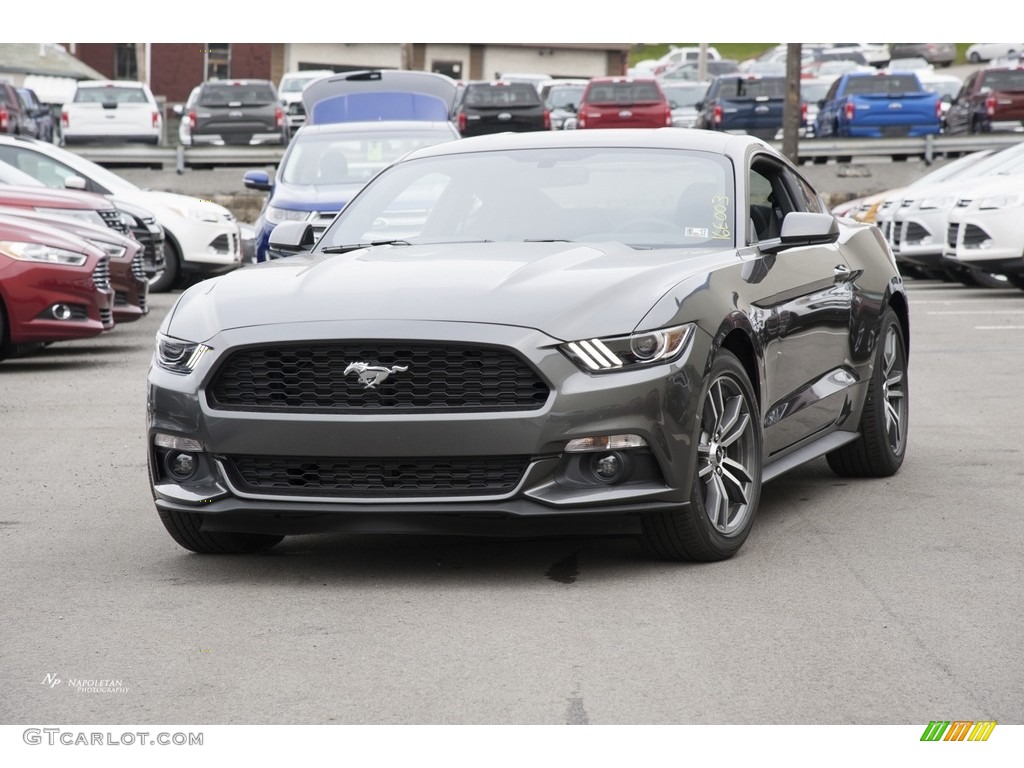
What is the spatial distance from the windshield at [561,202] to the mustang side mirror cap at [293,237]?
12 cm

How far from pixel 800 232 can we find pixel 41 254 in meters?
7.34

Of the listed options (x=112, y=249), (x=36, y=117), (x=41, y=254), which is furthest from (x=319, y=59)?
(x=41, y=254)

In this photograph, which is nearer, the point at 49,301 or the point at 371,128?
the point at 49,301

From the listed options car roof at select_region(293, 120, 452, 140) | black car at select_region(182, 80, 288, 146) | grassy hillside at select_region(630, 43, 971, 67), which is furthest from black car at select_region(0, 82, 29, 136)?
grassy hillside at select_region(630, 43, 971, 67)

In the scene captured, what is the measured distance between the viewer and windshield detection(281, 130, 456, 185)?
17.0 meters

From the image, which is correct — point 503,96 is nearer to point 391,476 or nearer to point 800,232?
point 800,232

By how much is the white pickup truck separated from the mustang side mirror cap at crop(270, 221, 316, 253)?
28.6 m

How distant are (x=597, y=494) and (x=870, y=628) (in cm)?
97

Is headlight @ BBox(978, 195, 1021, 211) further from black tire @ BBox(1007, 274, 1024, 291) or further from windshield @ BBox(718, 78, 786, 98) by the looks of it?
windshield @ BBox(718, 78, 786, 98)

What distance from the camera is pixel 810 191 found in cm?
821

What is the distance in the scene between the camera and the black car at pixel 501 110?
112 ft

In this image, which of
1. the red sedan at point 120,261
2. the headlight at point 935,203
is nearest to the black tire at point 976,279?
the headlight at point 935,203

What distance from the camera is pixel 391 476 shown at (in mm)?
5602

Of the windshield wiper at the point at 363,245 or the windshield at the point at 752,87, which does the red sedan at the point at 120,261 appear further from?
the windshield at the point at 752,87
